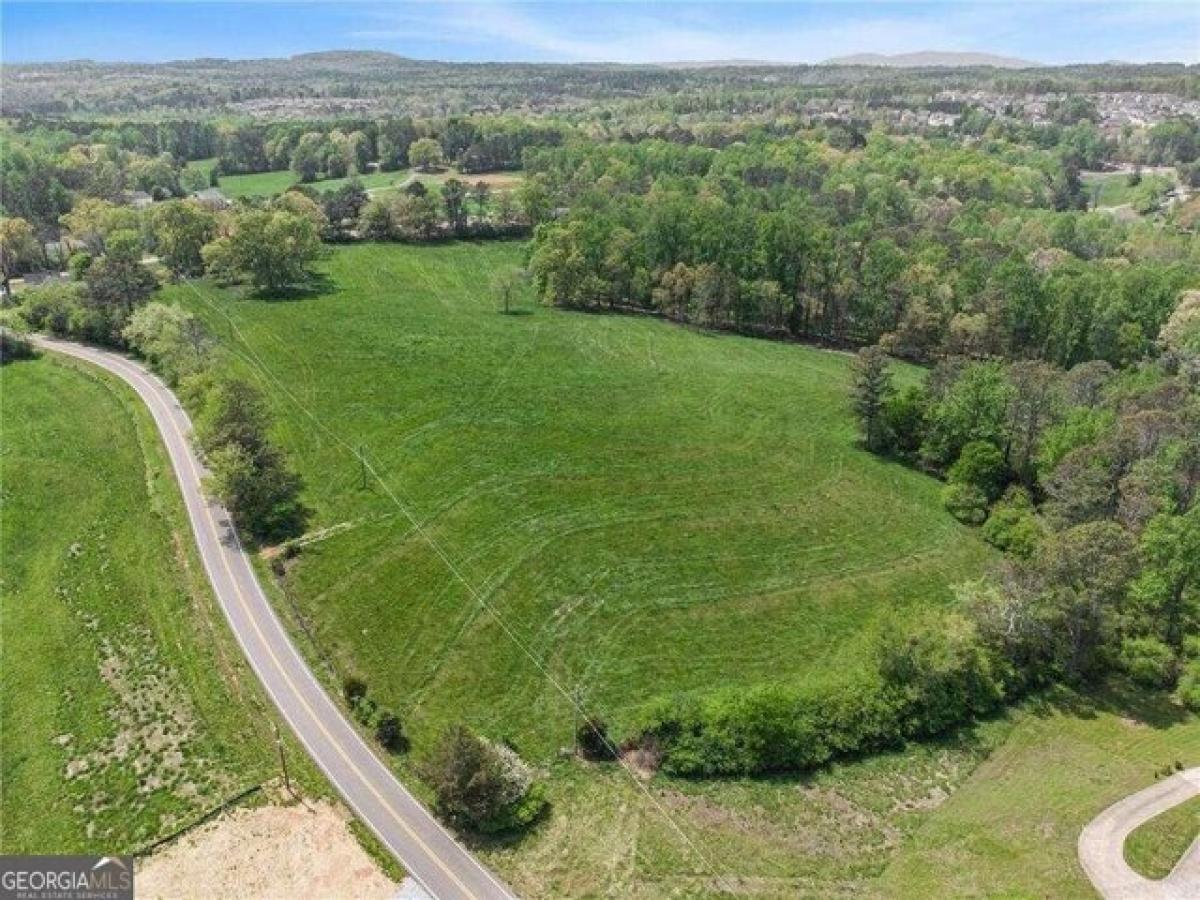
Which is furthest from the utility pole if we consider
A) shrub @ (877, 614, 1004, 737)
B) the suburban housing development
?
shrub @ (877, 614, 1004, 737)

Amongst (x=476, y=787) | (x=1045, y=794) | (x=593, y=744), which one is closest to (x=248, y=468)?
(x=476, y=787)

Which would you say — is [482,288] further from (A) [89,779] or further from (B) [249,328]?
(A) [89,779]

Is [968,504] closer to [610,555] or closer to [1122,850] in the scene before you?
[610,555]

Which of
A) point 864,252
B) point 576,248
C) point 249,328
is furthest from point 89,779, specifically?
point 864,252

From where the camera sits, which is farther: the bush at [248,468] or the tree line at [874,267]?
the tree line at [874,267]

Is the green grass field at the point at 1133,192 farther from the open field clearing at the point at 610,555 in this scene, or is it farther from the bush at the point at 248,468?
the bush at the point at 248,468

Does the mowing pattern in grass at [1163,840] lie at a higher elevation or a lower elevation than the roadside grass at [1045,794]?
higher

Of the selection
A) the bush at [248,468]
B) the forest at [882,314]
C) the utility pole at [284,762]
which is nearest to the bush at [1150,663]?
the forest at [882,314]
